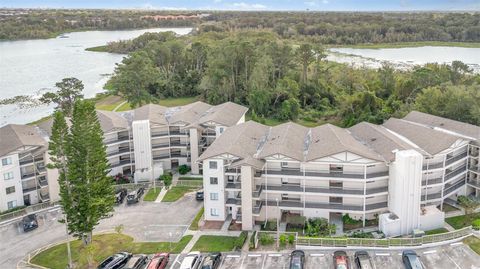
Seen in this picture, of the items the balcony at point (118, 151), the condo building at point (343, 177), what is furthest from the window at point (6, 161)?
the condo building at point (343, 177)

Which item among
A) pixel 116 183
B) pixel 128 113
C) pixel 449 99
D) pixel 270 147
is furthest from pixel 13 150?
pixel 449 99

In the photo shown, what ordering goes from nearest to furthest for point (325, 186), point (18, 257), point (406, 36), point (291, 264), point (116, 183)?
point (291, 264), point (18, 257), point (325, 186), point (116, 183), point (406, 36)

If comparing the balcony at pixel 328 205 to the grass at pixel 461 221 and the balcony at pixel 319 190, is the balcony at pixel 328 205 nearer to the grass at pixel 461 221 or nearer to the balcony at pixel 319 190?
the balcony at pixel 319 190

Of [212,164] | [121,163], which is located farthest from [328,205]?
[121,163]

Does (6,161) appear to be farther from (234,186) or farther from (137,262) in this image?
(234,186)

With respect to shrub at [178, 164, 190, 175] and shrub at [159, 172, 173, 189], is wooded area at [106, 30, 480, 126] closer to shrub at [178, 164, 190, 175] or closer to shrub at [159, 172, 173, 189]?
shrub at [178, 164, 190, 175]

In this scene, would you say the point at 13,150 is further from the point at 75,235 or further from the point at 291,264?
the point at 291,264

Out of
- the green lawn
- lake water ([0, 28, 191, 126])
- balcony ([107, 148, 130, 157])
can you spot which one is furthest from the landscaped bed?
lake water ([0, 28, 191, 126])
